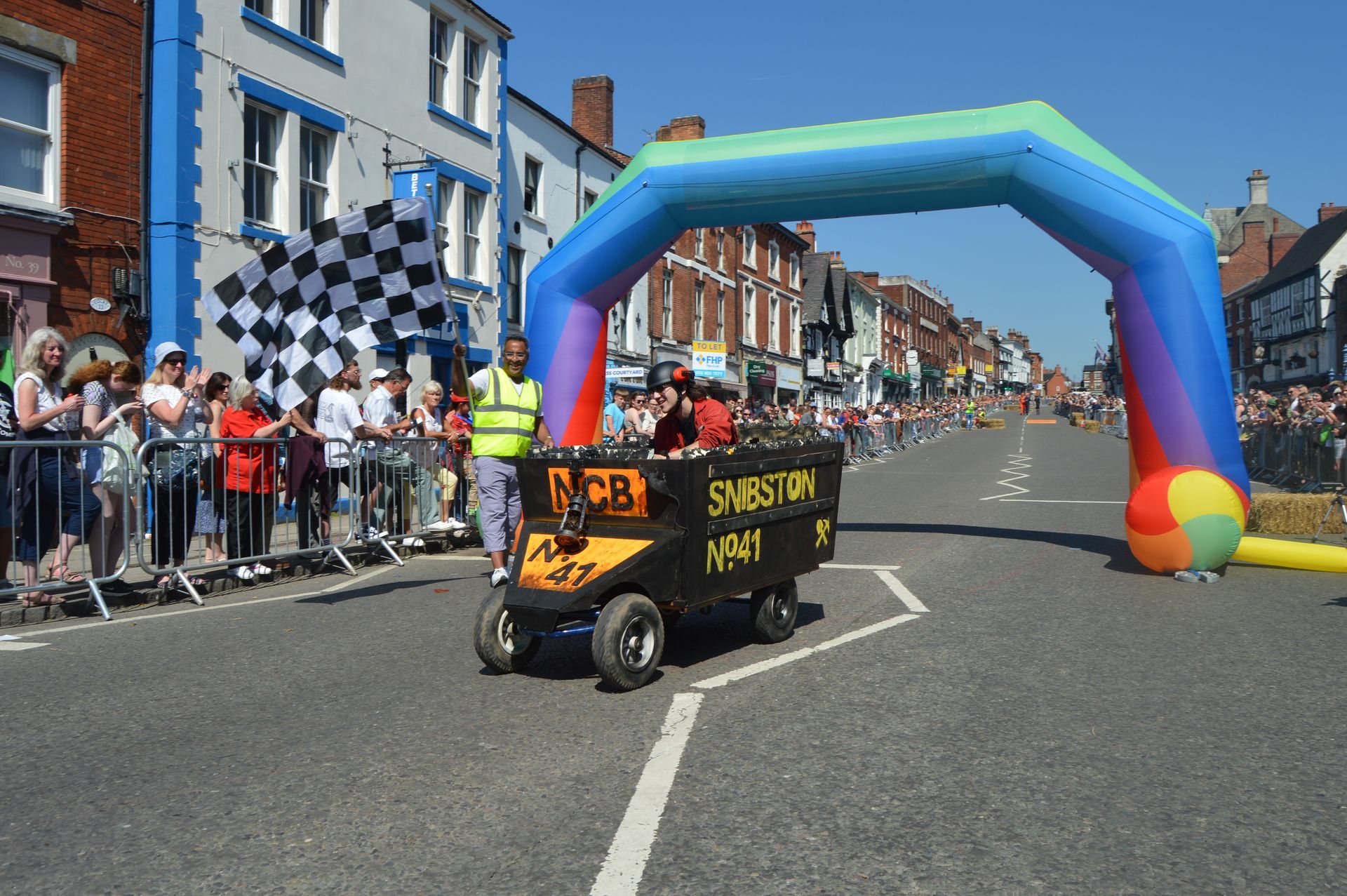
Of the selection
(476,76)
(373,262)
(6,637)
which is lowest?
(6,637)

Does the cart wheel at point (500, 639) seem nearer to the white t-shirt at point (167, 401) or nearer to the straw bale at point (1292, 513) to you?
the white t-shirt at point (167, 401)

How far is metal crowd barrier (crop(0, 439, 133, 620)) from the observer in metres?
7.32

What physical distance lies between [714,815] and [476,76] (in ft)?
66.6

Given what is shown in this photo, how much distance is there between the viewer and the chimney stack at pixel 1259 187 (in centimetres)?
7000

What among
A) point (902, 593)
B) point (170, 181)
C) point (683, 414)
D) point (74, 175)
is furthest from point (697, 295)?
point (683, 414)

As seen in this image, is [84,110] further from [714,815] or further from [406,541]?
[714,815]

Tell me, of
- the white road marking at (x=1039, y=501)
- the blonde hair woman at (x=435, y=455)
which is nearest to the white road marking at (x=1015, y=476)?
the white road marking at (x=1039, y=501)

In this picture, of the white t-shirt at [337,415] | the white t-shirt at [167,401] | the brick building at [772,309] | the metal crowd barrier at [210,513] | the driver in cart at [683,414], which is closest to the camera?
the driver in cart at [683,414]

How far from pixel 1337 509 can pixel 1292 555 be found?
114 inches

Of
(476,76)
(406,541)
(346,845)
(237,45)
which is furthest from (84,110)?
(346,845)

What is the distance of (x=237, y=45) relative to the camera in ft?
48.1

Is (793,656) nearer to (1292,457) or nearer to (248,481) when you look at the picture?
(248,481)

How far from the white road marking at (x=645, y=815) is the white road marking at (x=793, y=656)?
1.81ft

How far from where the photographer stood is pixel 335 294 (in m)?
8.02
